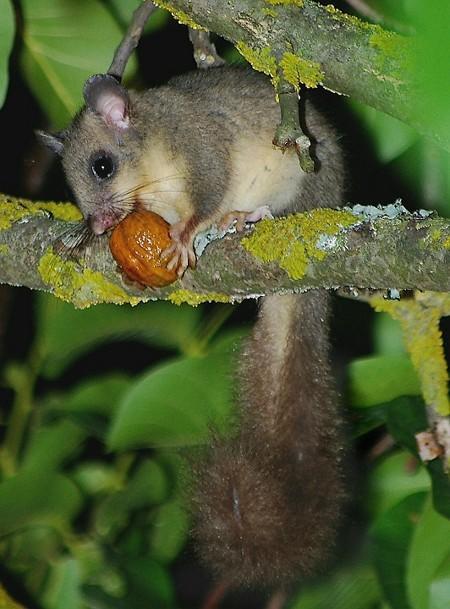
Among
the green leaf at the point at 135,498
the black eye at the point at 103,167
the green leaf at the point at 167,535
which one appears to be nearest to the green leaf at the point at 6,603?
the green leaf at the point at 135,498

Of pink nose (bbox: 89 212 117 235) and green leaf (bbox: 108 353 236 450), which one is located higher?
pink nose (bbox: 89 212 117 235)

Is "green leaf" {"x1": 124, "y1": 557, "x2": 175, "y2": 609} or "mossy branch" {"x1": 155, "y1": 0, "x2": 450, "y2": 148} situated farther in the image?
"green leaf" {"x1": 124, "y1": 557, "x2": 175, "y2": 609}

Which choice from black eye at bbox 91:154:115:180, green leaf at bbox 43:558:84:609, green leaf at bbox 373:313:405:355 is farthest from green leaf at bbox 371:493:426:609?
black eye at bbox 91:154:115:180

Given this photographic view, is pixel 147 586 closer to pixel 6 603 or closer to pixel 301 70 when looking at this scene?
pixel 6 603

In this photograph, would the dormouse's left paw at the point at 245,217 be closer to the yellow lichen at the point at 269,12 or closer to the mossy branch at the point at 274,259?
the mossy branch at the point at 274,259

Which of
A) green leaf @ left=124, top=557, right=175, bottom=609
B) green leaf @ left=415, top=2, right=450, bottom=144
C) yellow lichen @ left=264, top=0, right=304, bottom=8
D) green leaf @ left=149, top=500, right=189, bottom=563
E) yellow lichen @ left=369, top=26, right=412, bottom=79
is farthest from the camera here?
green leaf @ left=149, top=500, right=189, bottom=563

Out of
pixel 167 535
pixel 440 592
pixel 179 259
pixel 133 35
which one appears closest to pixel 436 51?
pixel 179 259

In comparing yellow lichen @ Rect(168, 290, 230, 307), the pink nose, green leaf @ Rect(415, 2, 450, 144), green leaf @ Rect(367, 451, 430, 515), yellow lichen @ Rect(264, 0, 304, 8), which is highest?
green leaf @ Rect(415, 2, 450, 144)

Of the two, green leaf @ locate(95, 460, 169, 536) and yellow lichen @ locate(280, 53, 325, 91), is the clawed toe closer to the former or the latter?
yellow lichen @ locate(280, 53, 325, 91)
